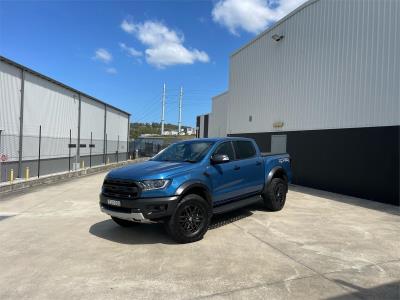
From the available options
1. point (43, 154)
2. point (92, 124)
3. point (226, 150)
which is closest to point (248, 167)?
point (226, 150)

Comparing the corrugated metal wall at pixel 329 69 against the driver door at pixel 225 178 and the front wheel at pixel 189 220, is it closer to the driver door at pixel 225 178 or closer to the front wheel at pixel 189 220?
the driver door at pixel 225 178

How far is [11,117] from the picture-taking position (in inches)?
664

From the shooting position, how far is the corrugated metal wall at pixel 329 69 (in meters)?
11.8

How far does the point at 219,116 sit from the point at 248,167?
23576mm

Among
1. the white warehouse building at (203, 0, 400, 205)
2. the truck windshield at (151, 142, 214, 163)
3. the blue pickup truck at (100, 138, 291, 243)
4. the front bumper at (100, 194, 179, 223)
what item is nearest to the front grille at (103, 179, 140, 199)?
the blue pickup truck at (100, 138, 291, 243)

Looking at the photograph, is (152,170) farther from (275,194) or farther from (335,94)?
(335,94)

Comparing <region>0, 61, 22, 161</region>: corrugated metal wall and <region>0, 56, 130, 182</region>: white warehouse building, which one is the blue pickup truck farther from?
<region>0, 61, 22, 161</region>: corrugated metal wall

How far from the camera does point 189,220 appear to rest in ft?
21.9

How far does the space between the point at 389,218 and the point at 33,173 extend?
16577mm

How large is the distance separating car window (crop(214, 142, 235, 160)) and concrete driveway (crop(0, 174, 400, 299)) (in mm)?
1552

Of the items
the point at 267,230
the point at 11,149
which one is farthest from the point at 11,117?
the point at 267,230

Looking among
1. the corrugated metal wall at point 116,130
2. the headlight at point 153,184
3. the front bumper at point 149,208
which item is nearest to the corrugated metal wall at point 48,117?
the corrugated metal wall at point 116,130

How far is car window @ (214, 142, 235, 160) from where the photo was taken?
787 centimetres

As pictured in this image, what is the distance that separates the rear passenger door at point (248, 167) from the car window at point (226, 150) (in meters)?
0.15
